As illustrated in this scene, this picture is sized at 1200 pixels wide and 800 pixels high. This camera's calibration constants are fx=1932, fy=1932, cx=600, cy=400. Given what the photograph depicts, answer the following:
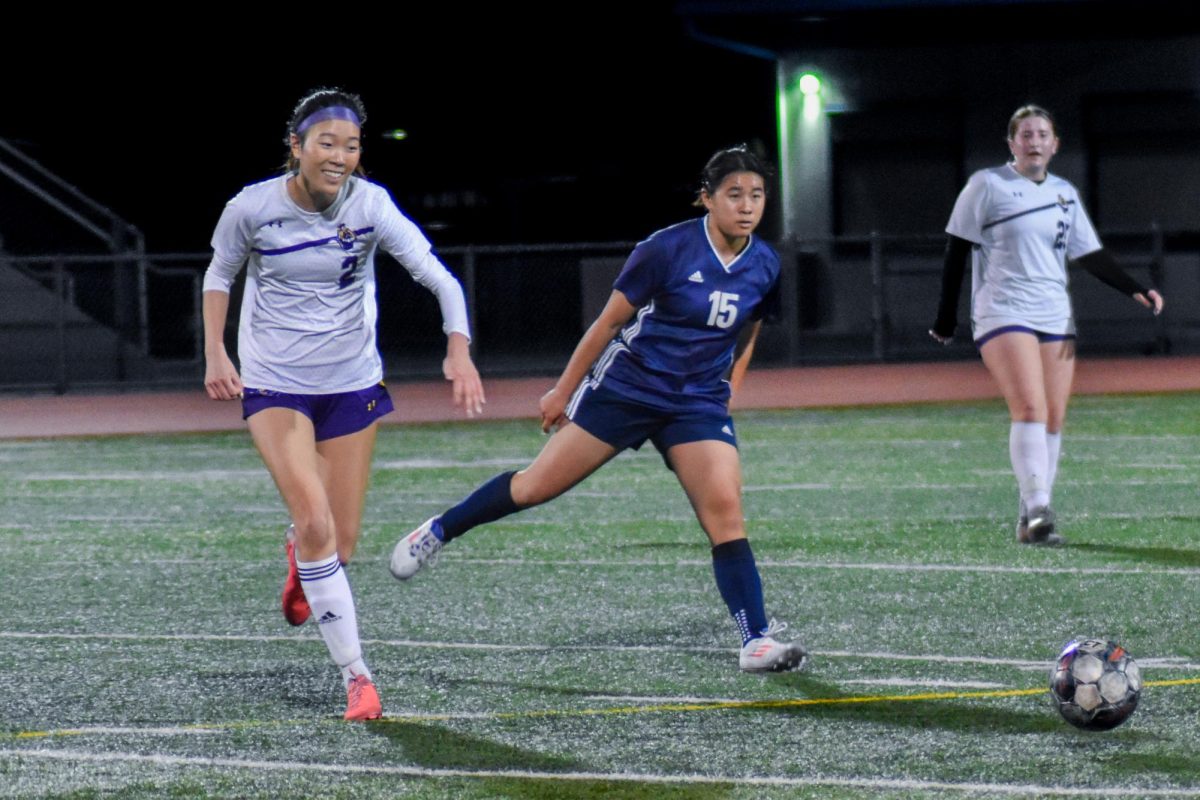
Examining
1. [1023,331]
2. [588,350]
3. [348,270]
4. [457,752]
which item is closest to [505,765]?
[457,752]

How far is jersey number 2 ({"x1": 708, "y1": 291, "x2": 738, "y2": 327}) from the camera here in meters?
6.81

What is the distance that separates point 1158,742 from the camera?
18.0 feet

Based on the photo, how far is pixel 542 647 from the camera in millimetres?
7309

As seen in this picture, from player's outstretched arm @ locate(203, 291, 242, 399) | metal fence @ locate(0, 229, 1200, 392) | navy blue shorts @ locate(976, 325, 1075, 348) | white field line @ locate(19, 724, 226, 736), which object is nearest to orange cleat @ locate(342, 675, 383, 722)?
white field line @ locate(19, 724, 226, 736)

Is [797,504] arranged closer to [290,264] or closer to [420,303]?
[290,264]

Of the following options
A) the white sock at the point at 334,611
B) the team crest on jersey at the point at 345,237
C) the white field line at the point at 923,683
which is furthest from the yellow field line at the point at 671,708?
the team crest on jersey at the point at 345,237

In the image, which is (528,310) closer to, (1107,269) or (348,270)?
(1107,269)

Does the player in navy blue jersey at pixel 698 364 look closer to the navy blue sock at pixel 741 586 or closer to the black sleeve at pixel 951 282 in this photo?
the navy blue sock at pixel 741 586

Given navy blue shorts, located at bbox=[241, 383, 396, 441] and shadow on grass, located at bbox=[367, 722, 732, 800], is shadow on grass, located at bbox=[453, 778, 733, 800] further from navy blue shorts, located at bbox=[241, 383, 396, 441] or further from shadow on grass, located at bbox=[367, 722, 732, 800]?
navy blue shorts, located at bbox=[241, 383, 396, 441]

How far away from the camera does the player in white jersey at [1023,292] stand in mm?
9773

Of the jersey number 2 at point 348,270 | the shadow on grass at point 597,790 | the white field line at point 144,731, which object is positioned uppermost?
the jersey number 2 at point 348,270

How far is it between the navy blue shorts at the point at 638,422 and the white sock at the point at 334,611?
128 centimetres

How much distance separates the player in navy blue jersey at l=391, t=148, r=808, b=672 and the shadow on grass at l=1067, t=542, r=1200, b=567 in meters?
2.99

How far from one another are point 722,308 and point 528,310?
2073 cm
